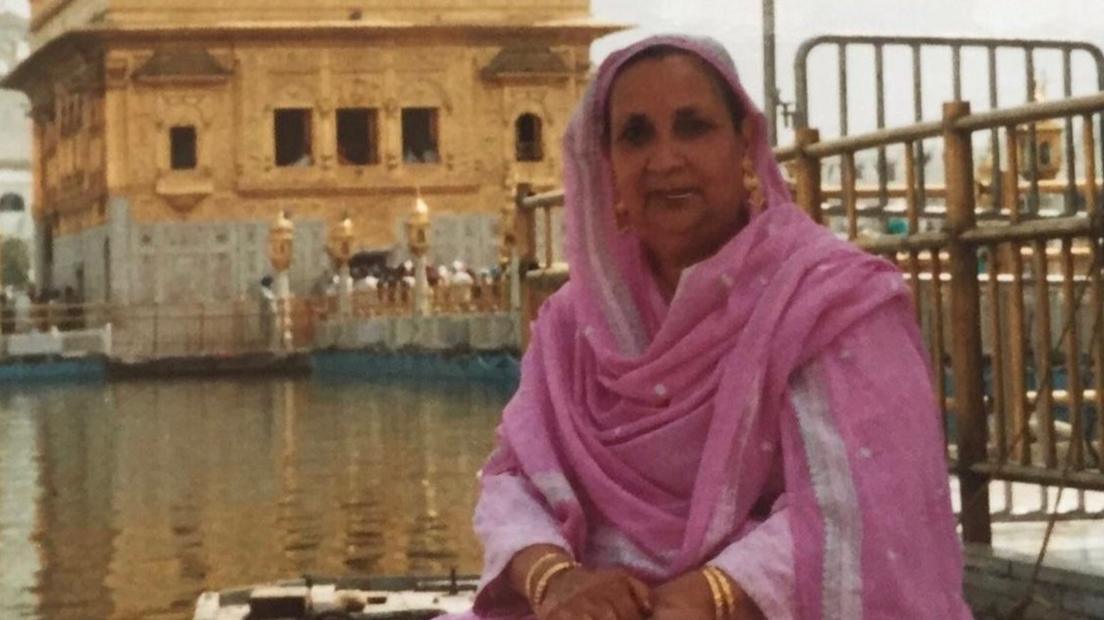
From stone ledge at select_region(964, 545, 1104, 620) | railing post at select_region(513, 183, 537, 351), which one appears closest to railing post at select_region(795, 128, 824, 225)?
stone ledge at select_region(964, 545, 1104, 620)

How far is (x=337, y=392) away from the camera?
2370cm

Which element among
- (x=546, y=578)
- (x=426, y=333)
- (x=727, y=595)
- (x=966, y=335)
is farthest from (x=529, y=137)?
(x=727, y=595)

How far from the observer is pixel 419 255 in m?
28.4

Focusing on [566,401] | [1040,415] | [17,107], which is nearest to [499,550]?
[566,401]

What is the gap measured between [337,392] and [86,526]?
14301 mm

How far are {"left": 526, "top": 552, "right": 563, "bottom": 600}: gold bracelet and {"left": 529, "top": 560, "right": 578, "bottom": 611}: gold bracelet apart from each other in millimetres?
12

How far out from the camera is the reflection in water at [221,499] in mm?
7355

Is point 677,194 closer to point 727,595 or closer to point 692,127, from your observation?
point 692,127

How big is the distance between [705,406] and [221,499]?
8.25 m

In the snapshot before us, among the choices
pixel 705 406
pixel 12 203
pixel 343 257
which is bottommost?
pixel 705 406

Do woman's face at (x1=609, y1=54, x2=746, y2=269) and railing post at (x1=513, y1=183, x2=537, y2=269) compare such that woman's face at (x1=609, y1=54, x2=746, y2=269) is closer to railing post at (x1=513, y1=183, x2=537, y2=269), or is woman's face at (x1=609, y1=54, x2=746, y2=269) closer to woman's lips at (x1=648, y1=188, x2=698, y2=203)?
woman's lips at (x1=648, y1=188, x2=698, y2=203)

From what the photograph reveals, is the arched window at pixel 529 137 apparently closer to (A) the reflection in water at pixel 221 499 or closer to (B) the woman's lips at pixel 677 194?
A: (A) the reflection in water at pixel 221 499

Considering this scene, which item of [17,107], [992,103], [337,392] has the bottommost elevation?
[337,392]

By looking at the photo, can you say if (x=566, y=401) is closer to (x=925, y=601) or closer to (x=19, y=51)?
(x=925, y=601)
